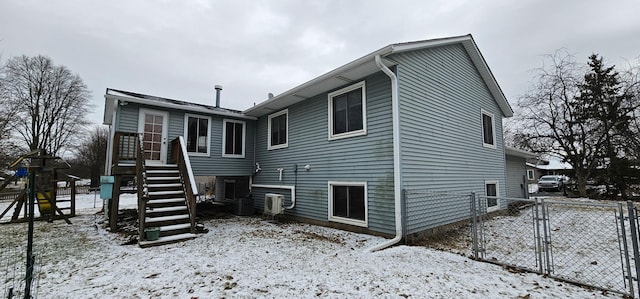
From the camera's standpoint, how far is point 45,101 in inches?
824

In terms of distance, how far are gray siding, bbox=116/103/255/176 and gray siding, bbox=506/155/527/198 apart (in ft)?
40.9

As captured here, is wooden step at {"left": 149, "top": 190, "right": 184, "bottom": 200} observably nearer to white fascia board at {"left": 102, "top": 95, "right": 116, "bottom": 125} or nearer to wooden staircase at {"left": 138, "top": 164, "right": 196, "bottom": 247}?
wooden staircase at {"left": 138, "top": 164, "right": 196, "bottom": 247}

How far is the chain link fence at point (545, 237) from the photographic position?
12.5ft

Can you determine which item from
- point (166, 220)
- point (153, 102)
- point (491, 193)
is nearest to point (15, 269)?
point (166, 220)

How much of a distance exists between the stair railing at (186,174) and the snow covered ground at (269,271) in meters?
0.76

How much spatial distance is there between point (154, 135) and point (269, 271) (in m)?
7.42

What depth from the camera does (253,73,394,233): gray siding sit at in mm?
6629

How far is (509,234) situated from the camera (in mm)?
7082

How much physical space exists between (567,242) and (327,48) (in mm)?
14352

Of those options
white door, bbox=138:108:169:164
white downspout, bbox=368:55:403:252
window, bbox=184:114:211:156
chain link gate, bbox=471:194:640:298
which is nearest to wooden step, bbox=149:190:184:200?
white door, bbox=138:108:169:164

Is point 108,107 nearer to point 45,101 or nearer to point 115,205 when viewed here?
point 115,205

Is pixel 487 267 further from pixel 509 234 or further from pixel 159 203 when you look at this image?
pixel 159 203

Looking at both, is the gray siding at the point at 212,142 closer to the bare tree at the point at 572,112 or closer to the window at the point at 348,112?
the window at the point at 348,112

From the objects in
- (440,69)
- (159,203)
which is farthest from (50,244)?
(440,69)
